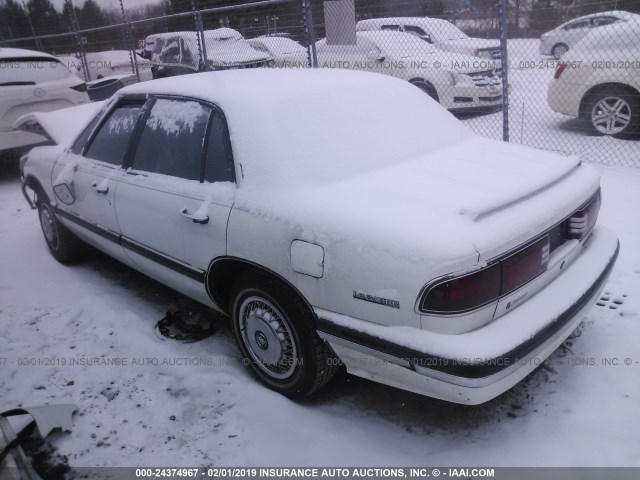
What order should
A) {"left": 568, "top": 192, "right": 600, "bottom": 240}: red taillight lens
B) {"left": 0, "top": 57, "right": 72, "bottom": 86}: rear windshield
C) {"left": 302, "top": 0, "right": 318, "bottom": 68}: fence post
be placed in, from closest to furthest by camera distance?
{"left": 568, "top": 192, "right": 600, "bottom": 240}: red taillight lens
{"left": 302, "top": 0, "right": 318, "bottom": 68}: fence post
{"left": 0, "top": 57, "right": 72, "bottom": 86}: rear windshield

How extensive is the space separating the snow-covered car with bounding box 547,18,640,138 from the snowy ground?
3408 mm

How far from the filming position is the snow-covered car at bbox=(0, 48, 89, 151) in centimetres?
699

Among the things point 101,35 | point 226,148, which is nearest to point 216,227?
point 226,148

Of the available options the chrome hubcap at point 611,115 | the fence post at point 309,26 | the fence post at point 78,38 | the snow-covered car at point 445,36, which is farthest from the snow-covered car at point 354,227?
the fence post at point 78,38

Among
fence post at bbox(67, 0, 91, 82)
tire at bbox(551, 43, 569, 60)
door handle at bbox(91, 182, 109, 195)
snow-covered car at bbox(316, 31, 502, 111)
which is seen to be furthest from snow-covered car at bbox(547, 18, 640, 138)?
fence post at bbox(67, 0, 91, 82)

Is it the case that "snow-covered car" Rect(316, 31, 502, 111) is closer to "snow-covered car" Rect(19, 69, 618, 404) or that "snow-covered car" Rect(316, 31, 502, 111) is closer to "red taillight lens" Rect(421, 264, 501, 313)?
"snow-covered car" Rect(19, 69, 618, 404)

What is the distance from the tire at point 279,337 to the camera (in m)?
2.46

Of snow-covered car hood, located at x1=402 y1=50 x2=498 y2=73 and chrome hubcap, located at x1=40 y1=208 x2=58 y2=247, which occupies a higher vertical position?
snow-covered car hood, located at x1=402 y1=50 x2=498 y2=73

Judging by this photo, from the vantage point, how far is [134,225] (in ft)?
10.9

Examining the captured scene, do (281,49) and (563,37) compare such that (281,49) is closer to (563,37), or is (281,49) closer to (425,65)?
(425,65)

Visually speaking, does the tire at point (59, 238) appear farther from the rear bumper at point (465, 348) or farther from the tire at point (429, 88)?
the tire at point (429, 88)

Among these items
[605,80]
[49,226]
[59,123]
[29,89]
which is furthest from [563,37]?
[49,226]

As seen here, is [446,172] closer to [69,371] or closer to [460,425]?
[460,425]

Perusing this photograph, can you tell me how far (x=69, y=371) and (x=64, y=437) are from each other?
59 cm
